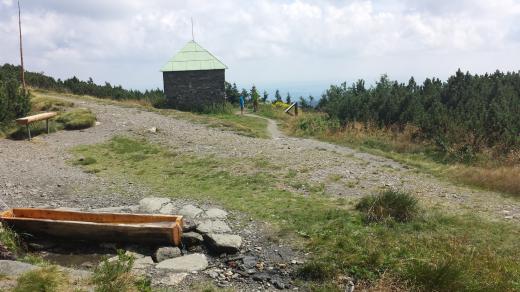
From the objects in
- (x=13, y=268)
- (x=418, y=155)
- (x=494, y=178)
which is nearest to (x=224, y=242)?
(x=13, y=268)

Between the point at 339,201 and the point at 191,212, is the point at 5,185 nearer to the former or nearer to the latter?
the point at 191,212

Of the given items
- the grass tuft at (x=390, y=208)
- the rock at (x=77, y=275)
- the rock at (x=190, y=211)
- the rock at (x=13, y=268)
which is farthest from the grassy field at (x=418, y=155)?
the rock at (x=13, y=268)

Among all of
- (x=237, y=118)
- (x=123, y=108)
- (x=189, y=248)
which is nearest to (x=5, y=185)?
(x=189, y=248)

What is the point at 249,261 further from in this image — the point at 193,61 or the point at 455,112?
the point at 193,61

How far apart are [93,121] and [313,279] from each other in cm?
1471

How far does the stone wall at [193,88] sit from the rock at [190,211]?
63.9 ft

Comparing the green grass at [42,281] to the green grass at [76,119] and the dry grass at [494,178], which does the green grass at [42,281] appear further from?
the green grass at [76,119]

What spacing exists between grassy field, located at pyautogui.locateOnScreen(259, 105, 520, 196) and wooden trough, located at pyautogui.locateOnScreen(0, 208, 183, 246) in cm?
784

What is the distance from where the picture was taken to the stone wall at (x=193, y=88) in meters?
27.5

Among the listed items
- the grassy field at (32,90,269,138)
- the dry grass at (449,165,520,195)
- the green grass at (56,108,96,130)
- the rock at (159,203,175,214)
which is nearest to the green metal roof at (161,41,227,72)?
the grassy field at (32,90,269,138)

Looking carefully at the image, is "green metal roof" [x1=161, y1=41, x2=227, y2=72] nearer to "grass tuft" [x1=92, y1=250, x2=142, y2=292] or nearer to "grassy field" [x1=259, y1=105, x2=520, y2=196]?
"grassy field" [x1=259, y1=105, x2=520, y2=196]

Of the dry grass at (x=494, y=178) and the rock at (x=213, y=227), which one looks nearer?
the rock at (x=213, y=227)

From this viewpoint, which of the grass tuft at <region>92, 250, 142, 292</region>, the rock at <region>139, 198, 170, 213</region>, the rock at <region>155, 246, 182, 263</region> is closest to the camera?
the grass tuft at <region>92, 250, 142, 292</region>

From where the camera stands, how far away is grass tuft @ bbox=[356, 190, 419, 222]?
7543 millimetres
